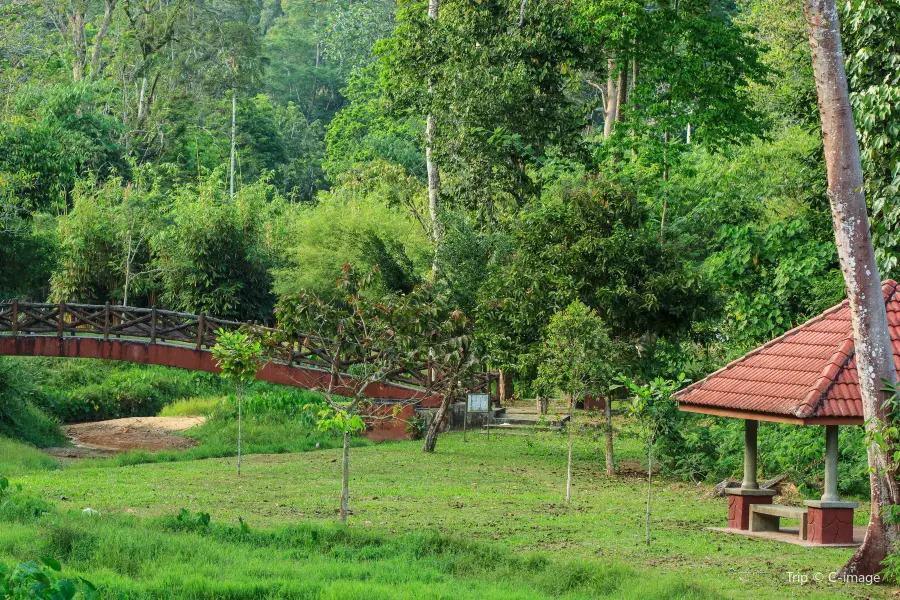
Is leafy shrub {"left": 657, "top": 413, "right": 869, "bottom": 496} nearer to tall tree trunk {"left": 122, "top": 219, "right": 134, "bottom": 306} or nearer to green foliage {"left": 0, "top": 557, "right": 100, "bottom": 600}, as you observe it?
green foliage {"left": 0, "top": 557, "right": 100, "bottom": 600}

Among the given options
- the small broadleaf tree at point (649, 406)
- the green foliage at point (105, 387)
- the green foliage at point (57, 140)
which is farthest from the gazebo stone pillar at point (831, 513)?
the green foliage at point (57, 140)

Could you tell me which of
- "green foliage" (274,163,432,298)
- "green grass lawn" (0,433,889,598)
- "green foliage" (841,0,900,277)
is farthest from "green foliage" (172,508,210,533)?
"green foliage" (274,163,432,298)

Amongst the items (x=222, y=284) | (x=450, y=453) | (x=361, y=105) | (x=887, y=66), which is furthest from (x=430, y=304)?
(x=361, y=105)

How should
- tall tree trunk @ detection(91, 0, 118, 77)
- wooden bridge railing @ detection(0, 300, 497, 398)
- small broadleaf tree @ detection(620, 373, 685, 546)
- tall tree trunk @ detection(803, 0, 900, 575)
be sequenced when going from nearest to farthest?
tall tree trunk @ detection(803, 0, 900, 575)
small broadleaf tree @ detection(620, 373, 685, 546)
wooden bridge railing @ detection(0, 300, 497, 398)
tall tree trunk @ detection(91, 0, 118, 77)

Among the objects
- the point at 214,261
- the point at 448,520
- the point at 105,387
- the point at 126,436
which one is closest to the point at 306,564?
the point at 448,520

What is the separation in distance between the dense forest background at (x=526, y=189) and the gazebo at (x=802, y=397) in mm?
2202

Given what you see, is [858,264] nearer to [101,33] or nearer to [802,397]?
[802,397]

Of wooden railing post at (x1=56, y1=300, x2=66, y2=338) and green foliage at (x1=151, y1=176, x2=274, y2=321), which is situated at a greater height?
green foliage at (x1=151, y1=176, x2=274, y2=321)

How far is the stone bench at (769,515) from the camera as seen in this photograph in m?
15.3

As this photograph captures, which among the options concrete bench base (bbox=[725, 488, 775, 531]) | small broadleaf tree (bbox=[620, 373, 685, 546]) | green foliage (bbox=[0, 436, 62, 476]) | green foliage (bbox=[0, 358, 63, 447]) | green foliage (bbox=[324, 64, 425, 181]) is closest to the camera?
small broadleaf tree (bbox=[620, 373, 685, 546])

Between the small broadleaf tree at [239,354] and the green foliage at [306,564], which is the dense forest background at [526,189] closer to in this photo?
the small broadleaf tree at [239,354]

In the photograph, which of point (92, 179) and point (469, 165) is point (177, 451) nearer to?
point (469, 165)

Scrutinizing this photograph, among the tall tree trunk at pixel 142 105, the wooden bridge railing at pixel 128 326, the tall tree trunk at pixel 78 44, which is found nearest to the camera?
the wooden bridge railing at pixel 128 326

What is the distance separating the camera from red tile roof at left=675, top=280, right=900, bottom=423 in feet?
46.4
